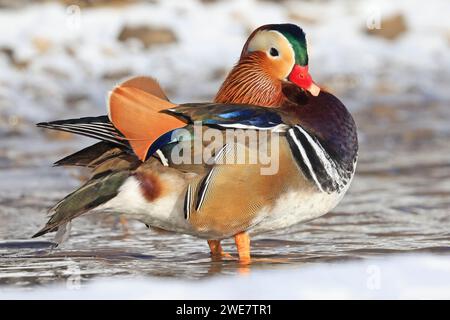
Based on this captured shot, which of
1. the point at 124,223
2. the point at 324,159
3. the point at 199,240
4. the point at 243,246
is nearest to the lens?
the point at 324,159

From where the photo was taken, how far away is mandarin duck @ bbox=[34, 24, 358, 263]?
16.3 ft

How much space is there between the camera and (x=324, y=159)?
16.8ft

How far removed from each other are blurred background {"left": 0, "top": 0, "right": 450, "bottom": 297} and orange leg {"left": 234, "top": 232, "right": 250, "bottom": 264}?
0.07m

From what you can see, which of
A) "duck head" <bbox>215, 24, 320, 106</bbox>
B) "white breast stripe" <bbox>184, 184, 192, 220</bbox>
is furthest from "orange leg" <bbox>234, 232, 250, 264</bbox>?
"duck head" <bbox>215, 24, 320, 106</bbox>

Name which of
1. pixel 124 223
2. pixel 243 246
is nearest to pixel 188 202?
pixel 243 246

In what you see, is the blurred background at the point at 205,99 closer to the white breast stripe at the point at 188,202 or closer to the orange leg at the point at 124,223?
the orange leg at the point at 124,223

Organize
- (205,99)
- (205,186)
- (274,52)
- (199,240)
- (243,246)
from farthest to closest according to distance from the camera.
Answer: (205,99) < (199,240) < (274,52) < (243,246) < (205,186)

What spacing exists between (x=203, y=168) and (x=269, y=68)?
74 centimetres

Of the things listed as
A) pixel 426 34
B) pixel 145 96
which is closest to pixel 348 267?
pixel 145 96

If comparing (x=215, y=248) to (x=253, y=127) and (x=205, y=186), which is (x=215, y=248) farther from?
(x=253, y=127)

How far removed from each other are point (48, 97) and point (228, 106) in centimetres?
582

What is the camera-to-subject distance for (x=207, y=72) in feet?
40.0

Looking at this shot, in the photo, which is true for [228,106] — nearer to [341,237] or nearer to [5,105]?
[341,237]

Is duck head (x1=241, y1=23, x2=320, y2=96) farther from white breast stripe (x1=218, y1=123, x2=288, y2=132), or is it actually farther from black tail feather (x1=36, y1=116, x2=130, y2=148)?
black tail feather (x1=36, y1=116, x2=130, y2=148)
